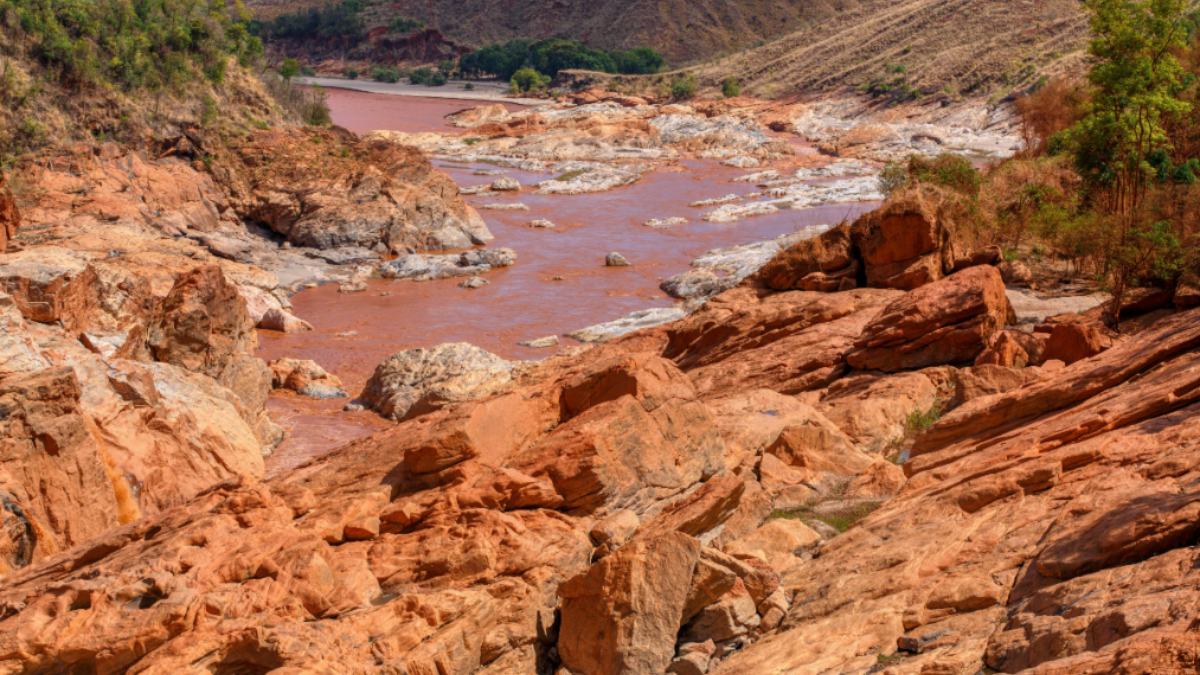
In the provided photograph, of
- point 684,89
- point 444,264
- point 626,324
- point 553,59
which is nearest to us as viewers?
point 626,324

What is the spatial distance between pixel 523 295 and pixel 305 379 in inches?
450

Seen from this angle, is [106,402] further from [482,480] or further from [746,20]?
[746,20]

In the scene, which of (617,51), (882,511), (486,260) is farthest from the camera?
(617,51)

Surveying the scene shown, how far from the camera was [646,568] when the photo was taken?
9.77m

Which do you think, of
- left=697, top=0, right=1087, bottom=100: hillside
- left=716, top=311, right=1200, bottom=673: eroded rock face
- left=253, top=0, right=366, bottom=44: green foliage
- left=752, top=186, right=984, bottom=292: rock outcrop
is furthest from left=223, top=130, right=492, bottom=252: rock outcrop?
left=253, top=0, right=366, bottom=44: green foliage

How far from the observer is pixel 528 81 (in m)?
110

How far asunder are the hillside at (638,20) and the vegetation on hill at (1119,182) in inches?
3732

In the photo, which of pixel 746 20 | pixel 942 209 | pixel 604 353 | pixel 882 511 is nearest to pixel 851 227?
pixel 942 209

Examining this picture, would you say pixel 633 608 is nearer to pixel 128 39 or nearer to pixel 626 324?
pixel 626 324

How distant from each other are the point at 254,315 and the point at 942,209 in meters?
20.7

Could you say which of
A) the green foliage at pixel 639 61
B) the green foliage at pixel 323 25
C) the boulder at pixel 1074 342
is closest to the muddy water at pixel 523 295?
the boulder at pixel 1074 342

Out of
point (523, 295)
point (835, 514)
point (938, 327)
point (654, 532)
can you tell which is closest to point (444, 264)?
point (523, 295)

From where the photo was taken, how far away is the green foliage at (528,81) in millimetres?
108875

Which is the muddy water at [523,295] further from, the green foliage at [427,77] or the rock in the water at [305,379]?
the green foliage at [427,77]
